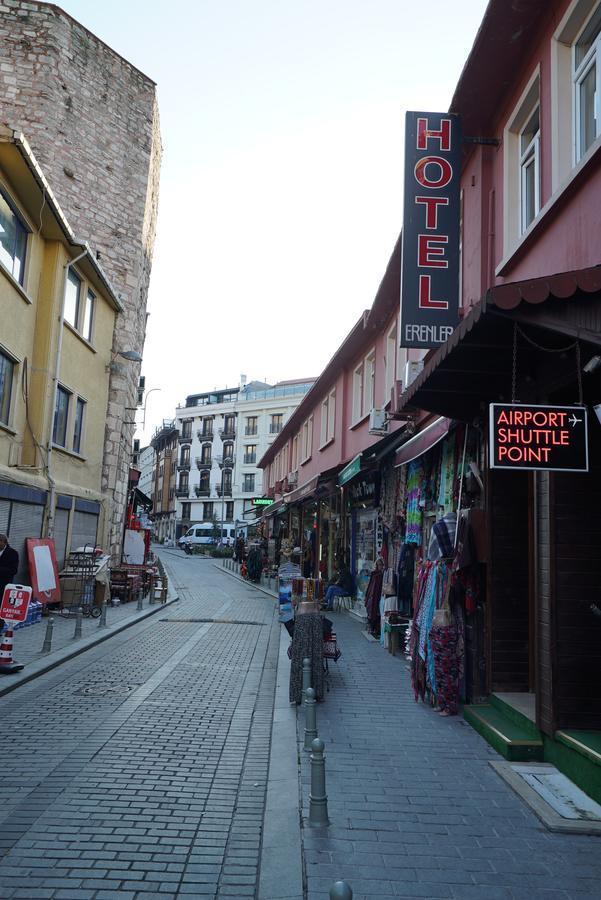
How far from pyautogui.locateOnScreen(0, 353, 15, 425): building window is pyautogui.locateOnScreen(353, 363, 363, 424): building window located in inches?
335

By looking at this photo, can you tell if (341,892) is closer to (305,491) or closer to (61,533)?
(61,533)

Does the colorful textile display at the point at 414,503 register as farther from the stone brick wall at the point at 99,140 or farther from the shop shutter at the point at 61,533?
the stone brick wall at the point at 99,140

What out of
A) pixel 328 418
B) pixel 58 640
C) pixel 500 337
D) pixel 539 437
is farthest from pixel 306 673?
pixel 328 418

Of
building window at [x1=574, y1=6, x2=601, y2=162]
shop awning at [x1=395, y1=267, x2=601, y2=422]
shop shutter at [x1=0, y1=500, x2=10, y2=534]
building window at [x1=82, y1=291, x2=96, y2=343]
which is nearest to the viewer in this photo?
shop awning at [x1=395, y1=267, x2=601, y2=422]

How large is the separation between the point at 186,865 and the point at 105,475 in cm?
1878

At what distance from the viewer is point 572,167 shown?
21.1 feet

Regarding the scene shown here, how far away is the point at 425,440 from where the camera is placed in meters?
10.3

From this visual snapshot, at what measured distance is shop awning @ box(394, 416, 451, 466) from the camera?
9.45 metres

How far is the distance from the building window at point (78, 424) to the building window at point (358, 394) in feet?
24.6

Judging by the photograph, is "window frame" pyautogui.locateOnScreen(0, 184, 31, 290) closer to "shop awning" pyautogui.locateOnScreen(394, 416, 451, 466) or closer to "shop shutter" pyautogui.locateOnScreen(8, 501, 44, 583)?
"shop shutter" pyautogui.locateOnScreen(8, 501, 44, 583)

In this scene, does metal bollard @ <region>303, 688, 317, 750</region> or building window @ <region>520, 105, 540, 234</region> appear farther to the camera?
building window @ <region>520, 105, 540, 234</region>

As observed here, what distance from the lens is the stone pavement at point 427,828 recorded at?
3.96 m

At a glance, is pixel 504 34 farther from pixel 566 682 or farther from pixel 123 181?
pixel 123 181

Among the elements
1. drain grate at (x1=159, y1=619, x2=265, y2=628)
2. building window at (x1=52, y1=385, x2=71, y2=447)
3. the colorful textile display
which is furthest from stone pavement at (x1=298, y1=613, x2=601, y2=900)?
building window at (x1=52, y1=385, x2=71, y2=447)
